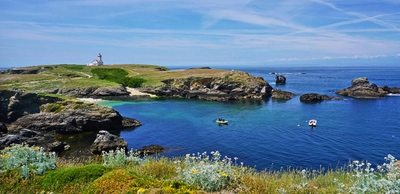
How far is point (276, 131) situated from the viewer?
1553 inches

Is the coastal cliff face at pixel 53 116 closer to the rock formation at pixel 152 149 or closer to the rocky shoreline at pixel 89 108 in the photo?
the rocky shoreline at pixel 89 108

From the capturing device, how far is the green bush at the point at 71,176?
9.23m

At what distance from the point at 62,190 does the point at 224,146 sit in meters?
25.2

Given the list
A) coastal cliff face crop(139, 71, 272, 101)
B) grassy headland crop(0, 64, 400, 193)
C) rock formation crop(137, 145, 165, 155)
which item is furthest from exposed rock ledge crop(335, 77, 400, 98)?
grassy headland crop(0, 64, 400, 193)

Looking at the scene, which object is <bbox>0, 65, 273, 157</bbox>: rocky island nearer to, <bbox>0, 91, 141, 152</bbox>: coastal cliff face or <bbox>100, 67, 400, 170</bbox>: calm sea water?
<bbox>0, 91, 141, 152</bbox>: coastal cliff face

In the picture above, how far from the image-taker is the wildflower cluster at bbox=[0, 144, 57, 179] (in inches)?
392

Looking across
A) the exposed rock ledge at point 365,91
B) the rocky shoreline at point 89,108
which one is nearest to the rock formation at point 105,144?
the rocky shoreline at point 89,108

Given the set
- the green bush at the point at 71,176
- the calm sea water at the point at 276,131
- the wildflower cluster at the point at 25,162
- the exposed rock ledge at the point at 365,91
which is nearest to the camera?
the green bush at the point at 71,176

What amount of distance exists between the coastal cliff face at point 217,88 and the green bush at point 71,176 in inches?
2507

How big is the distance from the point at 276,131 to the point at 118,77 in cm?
6828

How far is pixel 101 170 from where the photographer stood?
9.62 meters

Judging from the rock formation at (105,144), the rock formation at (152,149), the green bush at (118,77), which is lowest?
the rock formation at (152,149)

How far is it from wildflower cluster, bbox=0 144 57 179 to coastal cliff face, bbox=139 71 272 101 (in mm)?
62261

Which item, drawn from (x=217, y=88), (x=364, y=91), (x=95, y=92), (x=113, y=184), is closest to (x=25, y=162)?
(x=113, y=184)
